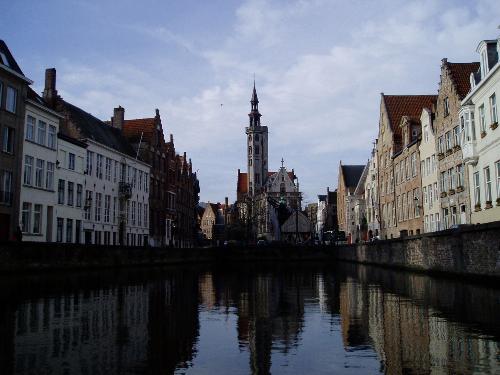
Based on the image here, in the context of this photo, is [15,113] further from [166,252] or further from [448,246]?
[448,246]

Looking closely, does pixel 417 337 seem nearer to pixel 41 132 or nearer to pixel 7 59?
pixel 7 59

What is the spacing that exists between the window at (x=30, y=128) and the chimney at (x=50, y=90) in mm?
9181

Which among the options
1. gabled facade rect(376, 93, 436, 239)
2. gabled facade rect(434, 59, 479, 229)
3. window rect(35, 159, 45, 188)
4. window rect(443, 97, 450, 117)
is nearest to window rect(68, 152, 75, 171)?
window rect(35, 159, 45, 188)

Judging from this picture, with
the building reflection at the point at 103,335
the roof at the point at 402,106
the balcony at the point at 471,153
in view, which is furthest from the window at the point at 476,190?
the roof at the point at 402,106

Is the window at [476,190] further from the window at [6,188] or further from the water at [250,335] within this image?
the window at [6,188]

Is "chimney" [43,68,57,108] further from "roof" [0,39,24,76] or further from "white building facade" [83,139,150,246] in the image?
"roof" [0,39,24,76]

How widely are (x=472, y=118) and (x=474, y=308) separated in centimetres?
2066

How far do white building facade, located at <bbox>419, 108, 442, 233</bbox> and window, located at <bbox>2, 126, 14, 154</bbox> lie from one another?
32.1 meters

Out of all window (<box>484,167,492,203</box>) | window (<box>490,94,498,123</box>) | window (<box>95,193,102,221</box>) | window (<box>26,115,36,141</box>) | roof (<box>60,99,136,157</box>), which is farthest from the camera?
window (<box>95,193,102,221</box>)

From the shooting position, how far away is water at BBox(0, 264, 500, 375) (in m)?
7.00

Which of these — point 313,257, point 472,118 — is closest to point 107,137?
point 313,257

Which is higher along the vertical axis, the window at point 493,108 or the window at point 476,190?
the window at point 493,108

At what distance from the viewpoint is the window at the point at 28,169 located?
1539 inches

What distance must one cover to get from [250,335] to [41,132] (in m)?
36.3
